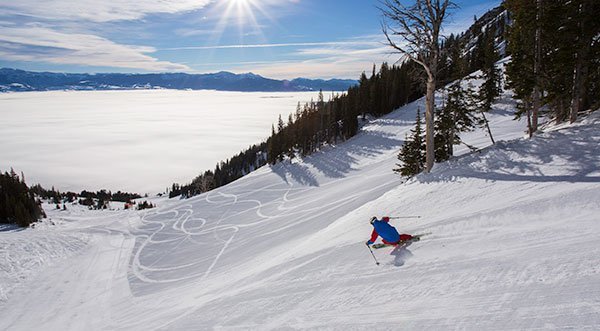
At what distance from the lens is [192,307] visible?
11219mm

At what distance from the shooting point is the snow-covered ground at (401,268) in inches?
235

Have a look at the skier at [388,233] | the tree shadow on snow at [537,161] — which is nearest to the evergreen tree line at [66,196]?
the tree shadow on snow at [537,161]

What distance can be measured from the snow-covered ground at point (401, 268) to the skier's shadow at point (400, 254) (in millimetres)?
59

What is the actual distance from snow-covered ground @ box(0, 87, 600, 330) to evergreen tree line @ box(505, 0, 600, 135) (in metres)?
2.61

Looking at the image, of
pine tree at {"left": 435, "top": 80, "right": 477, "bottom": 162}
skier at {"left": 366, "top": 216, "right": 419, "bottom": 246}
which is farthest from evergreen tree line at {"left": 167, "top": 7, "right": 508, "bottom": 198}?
skier at {"left": 366, "top": 216, "right": 419, "bottom": 246}

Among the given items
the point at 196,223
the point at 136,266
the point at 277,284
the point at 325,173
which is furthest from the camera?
the point at 325,173

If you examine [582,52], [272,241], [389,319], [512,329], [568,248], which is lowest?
[272,241]

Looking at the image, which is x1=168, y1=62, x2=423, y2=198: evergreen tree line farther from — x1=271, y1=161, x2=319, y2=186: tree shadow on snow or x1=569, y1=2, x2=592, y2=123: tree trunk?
x1=569, y1=2, x2=592, y2=123: tree trunk

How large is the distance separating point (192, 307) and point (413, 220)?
8.40 meters

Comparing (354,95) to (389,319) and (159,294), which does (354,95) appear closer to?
(159,294)

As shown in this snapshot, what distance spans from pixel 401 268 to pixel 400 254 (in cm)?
82

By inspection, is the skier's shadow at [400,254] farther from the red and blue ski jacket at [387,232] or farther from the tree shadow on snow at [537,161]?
the tree shadow on snow at [537,161]

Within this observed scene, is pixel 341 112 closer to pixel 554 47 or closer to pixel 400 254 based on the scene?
pixel 554 47

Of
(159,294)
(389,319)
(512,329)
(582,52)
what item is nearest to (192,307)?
(159,294)
